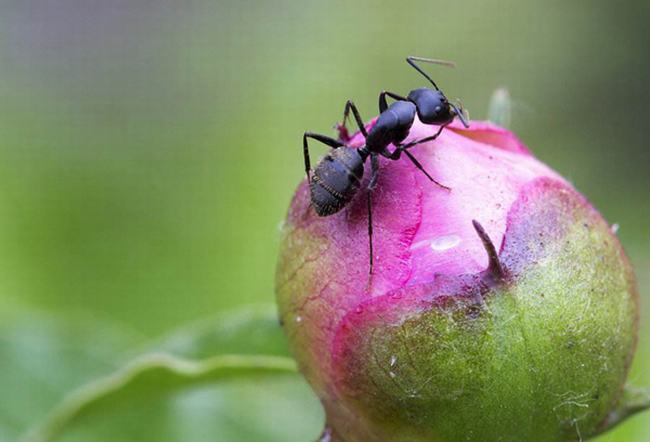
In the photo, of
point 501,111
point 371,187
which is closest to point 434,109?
point 371,187

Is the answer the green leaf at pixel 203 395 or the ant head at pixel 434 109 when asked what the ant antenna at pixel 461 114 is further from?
the green leaf at pixel 203 395

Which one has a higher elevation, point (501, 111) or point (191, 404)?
point (501, 111)

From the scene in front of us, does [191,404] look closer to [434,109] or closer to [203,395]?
[203,395]

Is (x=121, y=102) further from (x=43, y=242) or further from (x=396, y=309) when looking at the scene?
(x=396, y=309)

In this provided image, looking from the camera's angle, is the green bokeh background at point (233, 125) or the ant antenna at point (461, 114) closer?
the ant antenna at point (461, 114)

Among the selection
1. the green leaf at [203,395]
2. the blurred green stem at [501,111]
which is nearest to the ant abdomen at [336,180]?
the blurred green stem at [501,111]

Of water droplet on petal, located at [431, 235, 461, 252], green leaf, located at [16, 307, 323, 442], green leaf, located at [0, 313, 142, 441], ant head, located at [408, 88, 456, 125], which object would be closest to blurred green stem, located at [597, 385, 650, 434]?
water droplet on petal, located at [431, 235, 461, 252]
